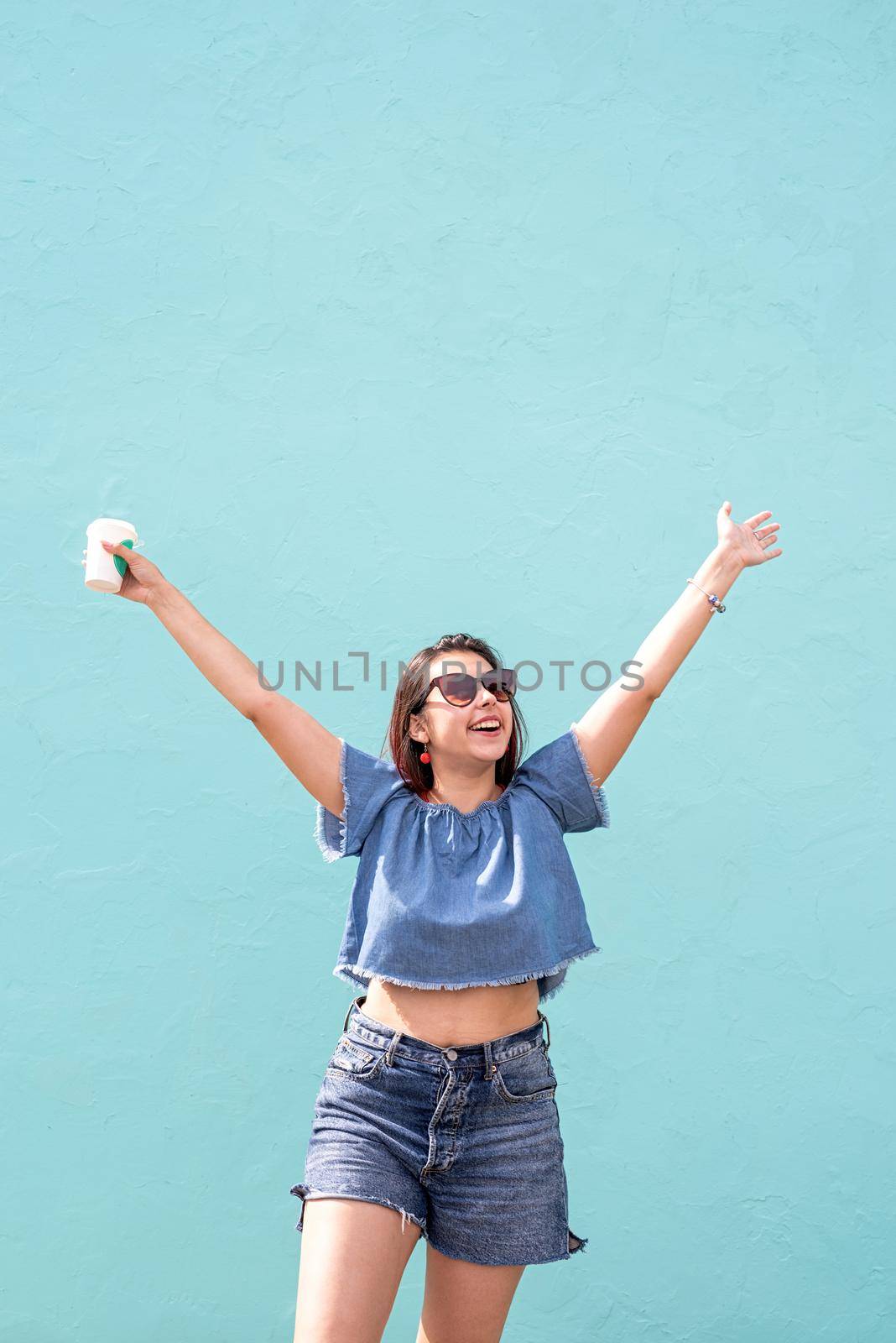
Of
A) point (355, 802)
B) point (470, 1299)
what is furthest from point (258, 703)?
point (470, 1299)

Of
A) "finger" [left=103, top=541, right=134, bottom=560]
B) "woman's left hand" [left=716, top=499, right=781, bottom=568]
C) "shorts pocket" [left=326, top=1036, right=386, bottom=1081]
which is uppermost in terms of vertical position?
"woman's left hand" [left=716, top=499, right=781, bottom=568]

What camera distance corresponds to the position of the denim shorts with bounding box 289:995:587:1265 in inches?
84.8

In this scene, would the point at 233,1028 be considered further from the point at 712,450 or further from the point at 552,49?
Answer: the point at 552,49

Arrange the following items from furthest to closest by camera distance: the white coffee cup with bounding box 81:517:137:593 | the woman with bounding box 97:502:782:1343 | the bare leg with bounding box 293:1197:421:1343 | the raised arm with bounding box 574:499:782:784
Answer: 1. the raised arm with bounding box 574:499:782:784
2. the white coffee cup with bounding box 81:517:137:593
3. the woman with bounding box 97:502:782:1343
4. the bare leg with bounding box 293:1197:421:1343

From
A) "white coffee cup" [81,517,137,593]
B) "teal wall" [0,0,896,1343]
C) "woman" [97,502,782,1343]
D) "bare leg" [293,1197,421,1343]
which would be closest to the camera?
"bare leg" [293,1197,421,1343]

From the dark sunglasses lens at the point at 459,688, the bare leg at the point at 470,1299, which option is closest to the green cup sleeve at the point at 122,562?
the dark sunglasses lens at the point at 459,688

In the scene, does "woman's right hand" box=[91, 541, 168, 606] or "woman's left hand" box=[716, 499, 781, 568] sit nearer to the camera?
"woman's right hand" box=[91, 541, 168, 606]

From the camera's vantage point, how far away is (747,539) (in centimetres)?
250

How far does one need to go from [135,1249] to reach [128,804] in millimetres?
1092

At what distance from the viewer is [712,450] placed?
3377 mm

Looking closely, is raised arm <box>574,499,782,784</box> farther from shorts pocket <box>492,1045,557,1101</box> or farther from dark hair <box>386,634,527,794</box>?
shorts pocket <box>492,1045,557,1101</box>

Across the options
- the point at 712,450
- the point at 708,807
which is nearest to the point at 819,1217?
the point at 708,807

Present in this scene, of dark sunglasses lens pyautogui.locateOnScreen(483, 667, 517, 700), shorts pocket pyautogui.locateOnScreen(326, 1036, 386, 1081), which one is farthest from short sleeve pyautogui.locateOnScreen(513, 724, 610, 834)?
shorts pocket pyautogui.locateOnScreen(326, 1036, 386, 1081)

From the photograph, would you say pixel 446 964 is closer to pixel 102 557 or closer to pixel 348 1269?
pixel 348 1269
